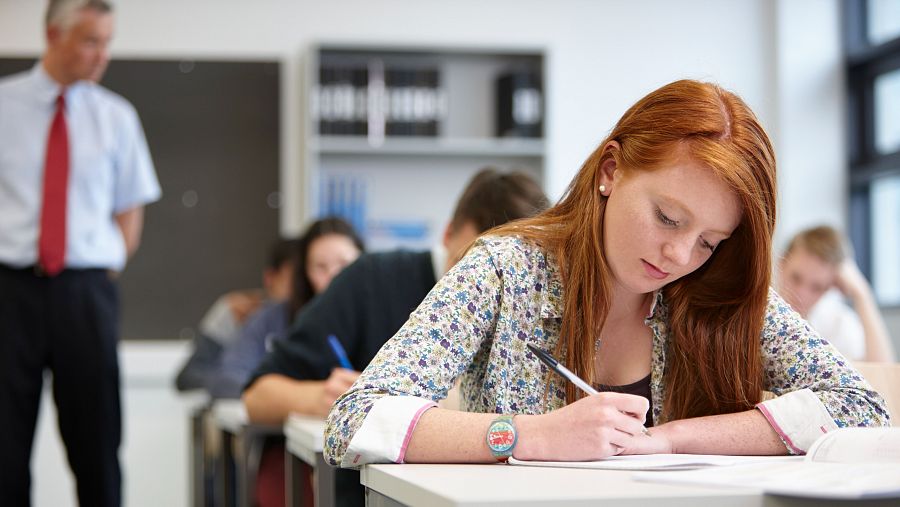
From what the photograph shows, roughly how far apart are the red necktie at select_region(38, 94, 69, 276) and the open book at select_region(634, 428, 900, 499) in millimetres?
2183

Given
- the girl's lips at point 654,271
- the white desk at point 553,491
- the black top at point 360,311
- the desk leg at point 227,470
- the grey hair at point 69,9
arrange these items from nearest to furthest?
the white desk at point 553,491 → the girl's lips at point 654,271 → the black top at point 360,311 → the grey hair at point 69,9 → the desk leg at point 227,470

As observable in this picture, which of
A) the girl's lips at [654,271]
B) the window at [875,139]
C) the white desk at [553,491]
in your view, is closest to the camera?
the white desk at [553,491]

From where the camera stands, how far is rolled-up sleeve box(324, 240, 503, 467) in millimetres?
1241

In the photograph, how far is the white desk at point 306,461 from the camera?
167cm

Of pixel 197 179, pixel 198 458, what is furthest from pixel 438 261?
pixel 197 179

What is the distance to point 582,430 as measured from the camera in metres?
1.22

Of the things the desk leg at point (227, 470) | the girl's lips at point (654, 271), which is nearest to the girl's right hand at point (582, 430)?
the girl's lips at point (654, 271)

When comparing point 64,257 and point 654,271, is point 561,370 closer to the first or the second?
point 654,271

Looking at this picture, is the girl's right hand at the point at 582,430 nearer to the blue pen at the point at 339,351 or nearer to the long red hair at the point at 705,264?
the long red hair at the point at 705,264

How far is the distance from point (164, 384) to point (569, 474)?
14.4 ft

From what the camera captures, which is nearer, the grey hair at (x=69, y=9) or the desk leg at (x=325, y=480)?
the desk leg at (x=325, y=480)

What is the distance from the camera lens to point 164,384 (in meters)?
5.21

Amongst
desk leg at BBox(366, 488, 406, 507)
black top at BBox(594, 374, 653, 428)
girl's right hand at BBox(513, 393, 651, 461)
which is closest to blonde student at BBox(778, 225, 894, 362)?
black top at BBox(594, 374, 653, 428)

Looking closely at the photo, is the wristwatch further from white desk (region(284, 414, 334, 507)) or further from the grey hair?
the grey hair
